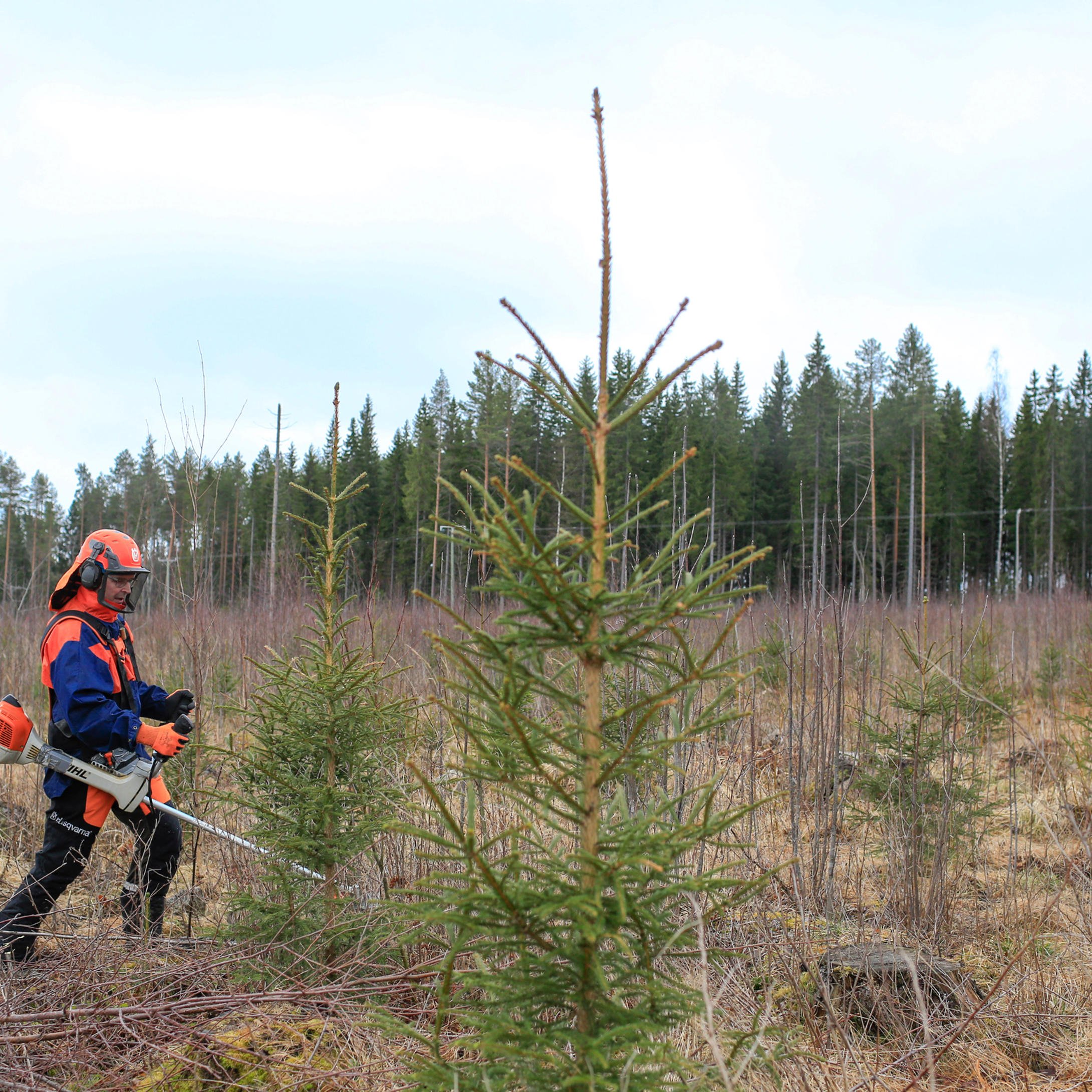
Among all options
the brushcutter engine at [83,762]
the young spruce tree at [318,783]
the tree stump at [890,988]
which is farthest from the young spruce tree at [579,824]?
the brushcutter engine at [83,762]

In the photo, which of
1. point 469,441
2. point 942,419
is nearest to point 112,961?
point 469,441

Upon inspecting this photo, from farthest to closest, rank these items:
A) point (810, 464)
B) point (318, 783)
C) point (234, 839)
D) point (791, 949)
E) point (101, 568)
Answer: point (810, 464)
point (101, 568)
point (234, 839)
point (318, 783)
point (791, 949)

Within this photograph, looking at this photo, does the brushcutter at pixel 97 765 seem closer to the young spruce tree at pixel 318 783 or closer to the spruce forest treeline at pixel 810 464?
the young spruce tree at pixel 318 783

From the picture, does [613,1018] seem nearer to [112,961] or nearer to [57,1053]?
[57,1053]

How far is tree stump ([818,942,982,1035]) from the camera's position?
3076 millimetres

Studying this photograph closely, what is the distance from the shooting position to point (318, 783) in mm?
3330

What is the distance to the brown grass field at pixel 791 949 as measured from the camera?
252 centimetres

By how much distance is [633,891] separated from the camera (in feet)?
5.48

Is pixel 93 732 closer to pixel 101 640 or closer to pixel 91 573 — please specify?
pixel 101 640

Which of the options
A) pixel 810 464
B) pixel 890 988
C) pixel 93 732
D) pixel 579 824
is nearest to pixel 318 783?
pixel 93 732

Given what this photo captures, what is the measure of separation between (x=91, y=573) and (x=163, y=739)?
0.87 meters

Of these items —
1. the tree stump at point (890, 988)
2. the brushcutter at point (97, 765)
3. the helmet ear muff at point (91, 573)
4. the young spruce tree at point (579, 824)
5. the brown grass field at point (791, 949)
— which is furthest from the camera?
the helmet ear muff at point (91, 573)

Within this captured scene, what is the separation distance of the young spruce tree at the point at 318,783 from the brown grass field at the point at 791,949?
0.54ft

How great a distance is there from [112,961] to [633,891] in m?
2.55
